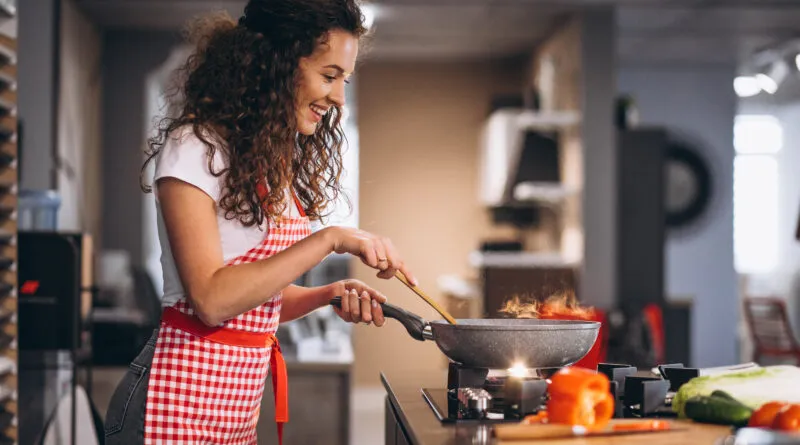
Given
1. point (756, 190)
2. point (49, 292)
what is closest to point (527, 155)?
point (49, 292)

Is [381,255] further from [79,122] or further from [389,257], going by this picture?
[79,122]

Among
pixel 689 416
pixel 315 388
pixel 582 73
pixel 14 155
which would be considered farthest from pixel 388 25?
pixel 689 416

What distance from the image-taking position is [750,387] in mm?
1346

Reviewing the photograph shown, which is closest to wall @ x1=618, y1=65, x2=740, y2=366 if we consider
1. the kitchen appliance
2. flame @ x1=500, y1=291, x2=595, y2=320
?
the kitchen appliance

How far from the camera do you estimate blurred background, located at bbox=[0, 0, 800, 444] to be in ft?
13.1

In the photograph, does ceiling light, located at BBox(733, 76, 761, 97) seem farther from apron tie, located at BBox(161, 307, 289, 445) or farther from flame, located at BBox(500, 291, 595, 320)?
apron tie, located at BBox(161, 307, 289, 445)

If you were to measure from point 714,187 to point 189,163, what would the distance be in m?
8.06

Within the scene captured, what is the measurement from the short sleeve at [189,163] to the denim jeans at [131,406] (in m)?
0.28

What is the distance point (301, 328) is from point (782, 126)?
8.62 meters

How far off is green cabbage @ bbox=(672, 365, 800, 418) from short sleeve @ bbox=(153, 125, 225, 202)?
795 mm

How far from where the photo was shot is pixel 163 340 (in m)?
1.53

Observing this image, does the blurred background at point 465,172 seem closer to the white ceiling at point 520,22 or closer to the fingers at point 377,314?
the white ceiling at point 520,22

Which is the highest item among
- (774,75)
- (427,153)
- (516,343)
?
(774,75)

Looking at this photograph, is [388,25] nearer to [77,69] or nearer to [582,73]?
[582,73]
